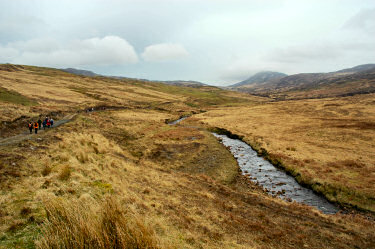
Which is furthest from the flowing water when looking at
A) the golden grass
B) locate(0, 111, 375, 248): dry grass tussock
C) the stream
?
locate(0, 111, 375, 248): dry grass tussock

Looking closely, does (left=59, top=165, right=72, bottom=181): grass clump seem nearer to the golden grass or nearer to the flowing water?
the flowing water

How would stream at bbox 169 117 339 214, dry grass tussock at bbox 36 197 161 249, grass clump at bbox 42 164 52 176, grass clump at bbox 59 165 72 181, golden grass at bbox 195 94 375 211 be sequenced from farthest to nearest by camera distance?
golden grass at bbox 195 94 375 211 < stream at bbox 169 117 339 214 < grass clump at bbox 42 164 52 176 < grass clump at bbox 59 165 72 181 < dry grass tussock at bbox 36 197 161 249

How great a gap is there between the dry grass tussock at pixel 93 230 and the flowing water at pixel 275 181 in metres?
20.5

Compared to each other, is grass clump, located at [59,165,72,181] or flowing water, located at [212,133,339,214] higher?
grass clump, located at [59,165,72,181]

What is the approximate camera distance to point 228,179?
25531mm

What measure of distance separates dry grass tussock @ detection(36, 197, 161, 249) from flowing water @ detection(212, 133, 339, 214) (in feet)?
67.4

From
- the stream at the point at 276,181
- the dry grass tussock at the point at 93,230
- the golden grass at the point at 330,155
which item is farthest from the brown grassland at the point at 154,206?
the stream at the point at 276,181

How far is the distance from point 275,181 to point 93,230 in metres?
25.6

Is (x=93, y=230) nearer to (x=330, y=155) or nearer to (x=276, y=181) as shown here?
(x=276, y=181)

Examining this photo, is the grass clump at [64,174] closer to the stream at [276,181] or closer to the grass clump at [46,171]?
the grass clump at [46,171]

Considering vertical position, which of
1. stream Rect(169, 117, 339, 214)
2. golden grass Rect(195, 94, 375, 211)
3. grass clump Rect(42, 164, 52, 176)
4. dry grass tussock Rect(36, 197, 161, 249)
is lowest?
stream Rect(169, 117, 339, 214)

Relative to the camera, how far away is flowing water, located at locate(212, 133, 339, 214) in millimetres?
20759

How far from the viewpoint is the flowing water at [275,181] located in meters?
20.8

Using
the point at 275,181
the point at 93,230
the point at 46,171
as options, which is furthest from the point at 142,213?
the point at 275,181
